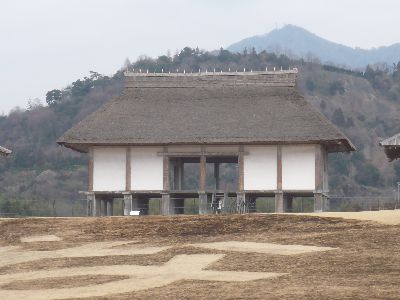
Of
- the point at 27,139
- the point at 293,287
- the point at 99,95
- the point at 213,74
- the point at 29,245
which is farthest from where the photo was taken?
the point at 99,95

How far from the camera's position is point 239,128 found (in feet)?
150

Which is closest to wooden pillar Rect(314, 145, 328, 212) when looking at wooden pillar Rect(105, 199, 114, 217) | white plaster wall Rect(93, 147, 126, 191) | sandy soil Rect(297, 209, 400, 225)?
white plaster wall Rect(93, 147, 126, 191)

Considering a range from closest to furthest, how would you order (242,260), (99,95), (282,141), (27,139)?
(242,260) < (282,141) < (27,139) < (99,95)

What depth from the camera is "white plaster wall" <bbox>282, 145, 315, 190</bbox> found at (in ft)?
148

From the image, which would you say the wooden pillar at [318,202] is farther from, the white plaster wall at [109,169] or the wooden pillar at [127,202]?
the white plaster wall at [109,169]

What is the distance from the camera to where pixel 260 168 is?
45531 mm

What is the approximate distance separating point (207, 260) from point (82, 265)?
345 cm

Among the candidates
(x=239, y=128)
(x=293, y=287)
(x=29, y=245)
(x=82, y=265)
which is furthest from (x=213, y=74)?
(x=293, y=287)

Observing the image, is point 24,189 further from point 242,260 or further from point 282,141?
point 242,260

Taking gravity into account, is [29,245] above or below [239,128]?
below

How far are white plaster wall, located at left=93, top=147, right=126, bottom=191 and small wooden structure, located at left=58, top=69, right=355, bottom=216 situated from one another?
54 millimetres

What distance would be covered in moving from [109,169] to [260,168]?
8140 mm

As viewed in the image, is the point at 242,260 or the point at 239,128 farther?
the point at 239,128

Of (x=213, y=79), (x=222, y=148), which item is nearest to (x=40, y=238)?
(x=222, y=148)
